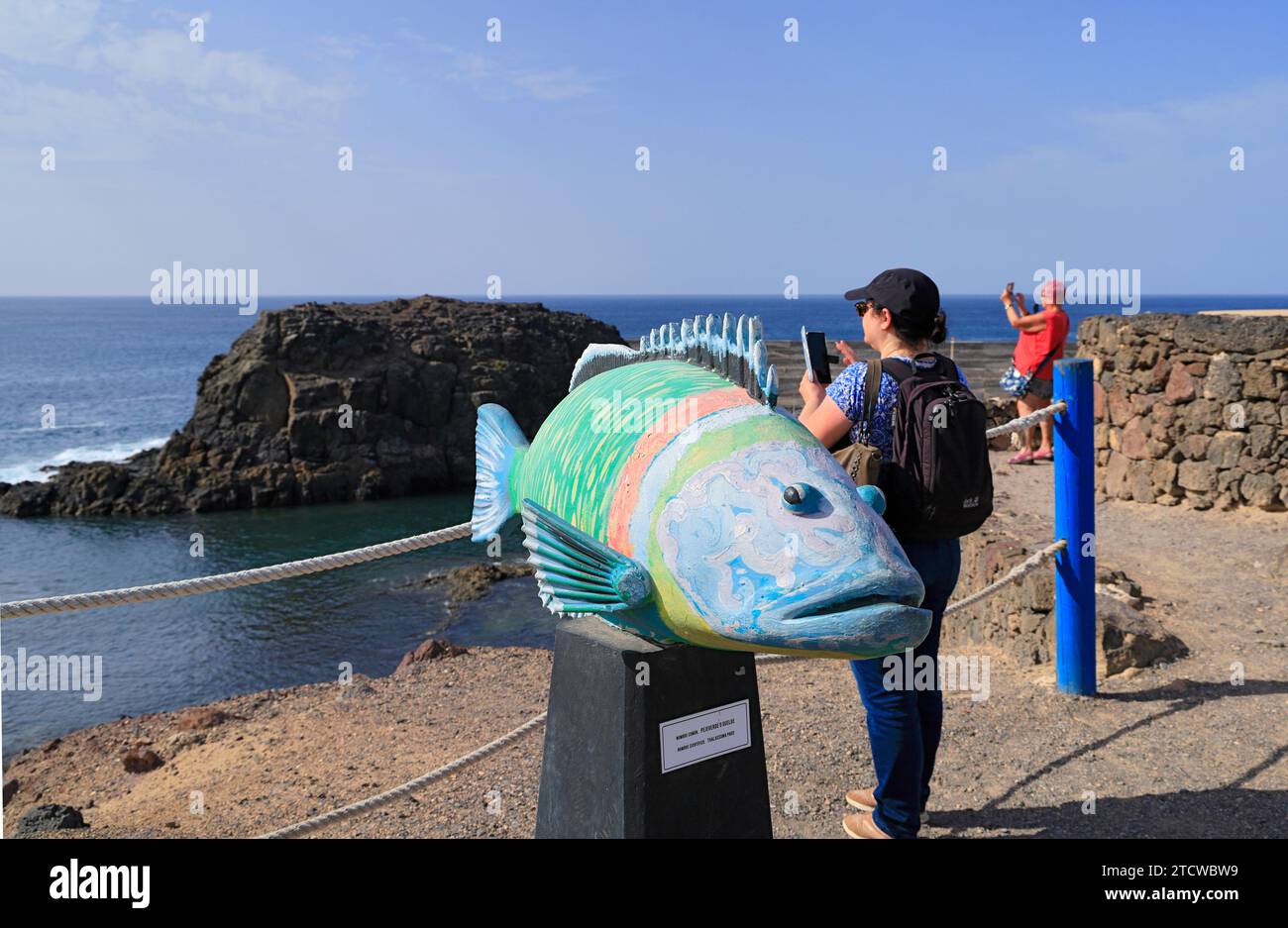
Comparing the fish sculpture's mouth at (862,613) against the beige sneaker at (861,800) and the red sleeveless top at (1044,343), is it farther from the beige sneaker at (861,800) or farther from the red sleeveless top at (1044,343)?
the red sleeveless top at (1044,343)

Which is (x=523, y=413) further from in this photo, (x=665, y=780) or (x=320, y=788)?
(x=665, y=780)

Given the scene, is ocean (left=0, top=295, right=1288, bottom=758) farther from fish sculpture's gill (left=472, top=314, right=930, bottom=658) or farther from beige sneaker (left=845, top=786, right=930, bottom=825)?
fish sculpture's gill (left=472, top=314, right=930, bottom=658)

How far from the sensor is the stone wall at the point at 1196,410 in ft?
28.9

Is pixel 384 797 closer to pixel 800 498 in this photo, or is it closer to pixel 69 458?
pixel 800 498

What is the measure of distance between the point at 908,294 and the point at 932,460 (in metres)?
0.52

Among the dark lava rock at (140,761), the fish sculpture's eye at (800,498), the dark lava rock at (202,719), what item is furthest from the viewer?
the dark lava rock at (202,719)

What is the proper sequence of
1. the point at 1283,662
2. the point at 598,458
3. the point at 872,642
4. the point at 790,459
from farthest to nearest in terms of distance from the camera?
the point at 1283,662 → the point at 598,458 → the point at 790,459 → the point at 872,642

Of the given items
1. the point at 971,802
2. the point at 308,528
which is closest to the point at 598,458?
the point at 971,802

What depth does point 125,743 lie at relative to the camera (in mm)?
10000

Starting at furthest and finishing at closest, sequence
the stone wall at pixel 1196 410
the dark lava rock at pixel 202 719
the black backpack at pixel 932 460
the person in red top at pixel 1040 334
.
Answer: the person in red top at pixel 1040 334 → the dark lava rock at pixel 202 719 → the stone wall at pixel 1196 410 → the black backpack at pixel 932 460

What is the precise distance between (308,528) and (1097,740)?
24420 mm

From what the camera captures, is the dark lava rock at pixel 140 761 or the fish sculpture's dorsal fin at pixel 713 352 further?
the dark lava rock at pixel 140 761

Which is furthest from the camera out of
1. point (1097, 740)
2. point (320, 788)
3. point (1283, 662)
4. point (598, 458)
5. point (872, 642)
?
point (320, 788)

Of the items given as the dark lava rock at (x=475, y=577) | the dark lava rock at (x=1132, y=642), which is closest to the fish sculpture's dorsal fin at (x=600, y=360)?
the dark lava rock at (x=1132, y=642)
